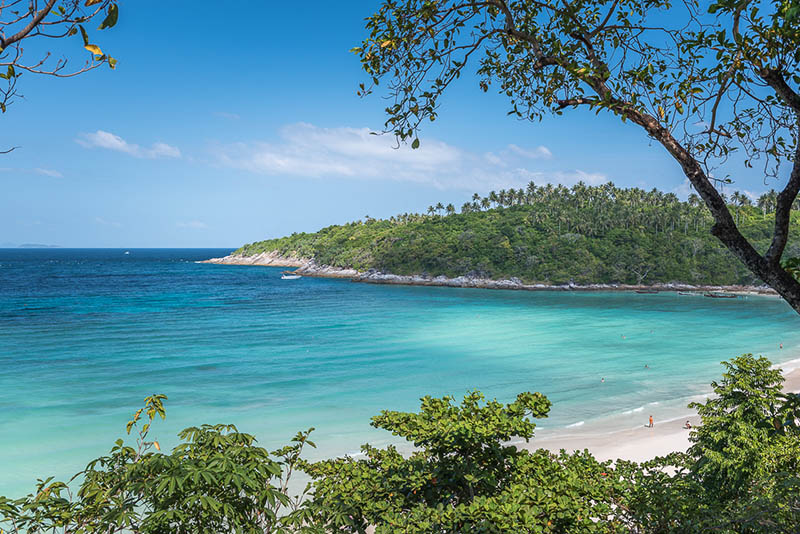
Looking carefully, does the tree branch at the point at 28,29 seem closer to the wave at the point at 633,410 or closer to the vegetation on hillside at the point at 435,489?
the vegetation on hillside at the point at 435,489

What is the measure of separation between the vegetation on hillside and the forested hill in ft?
273

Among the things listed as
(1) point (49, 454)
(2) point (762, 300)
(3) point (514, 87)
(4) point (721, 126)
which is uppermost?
(3) point (514, 87)

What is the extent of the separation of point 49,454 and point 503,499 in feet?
65.5

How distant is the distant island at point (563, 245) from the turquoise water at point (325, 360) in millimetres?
20649

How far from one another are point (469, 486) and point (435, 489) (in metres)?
0.55

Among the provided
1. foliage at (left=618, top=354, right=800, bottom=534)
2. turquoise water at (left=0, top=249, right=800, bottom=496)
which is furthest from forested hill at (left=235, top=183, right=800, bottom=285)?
foliage at (left=618, top=354, right=800, bottom=534)

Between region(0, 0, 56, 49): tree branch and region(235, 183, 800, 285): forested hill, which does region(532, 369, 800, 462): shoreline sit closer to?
region(0, 0, 56, 49): tree branch

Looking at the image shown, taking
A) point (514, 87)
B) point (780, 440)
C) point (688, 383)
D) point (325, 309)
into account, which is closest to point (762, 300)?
point (688, 383)

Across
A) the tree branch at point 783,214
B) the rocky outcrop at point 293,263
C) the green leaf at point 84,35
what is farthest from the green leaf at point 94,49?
the rocky outcrop at point 293,263

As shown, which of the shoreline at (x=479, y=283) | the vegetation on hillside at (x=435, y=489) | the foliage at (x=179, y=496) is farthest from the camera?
the shoreline at (x=479, y=283)

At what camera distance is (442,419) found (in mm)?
5254

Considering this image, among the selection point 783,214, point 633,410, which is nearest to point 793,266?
point 783,214

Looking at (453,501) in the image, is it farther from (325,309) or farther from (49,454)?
(325,309)

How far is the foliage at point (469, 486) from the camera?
14.6ft
